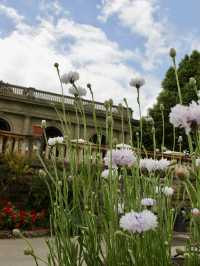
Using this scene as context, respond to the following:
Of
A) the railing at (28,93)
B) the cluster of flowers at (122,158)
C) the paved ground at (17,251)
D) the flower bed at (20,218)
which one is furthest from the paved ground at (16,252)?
the railing at (28,93)

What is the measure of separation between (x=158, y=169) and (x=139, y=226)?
0.53 meters

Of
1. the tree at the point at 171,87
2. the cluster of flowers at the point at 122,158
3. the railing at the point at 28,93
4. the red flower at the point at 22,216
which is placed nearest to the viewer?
the cluster of flowers at the point at 122,158

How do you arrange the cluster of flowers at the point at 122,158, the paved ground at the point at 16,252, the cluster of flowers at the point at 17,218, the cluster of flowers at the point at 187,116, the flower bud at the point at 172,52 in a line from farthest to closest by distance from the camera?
1. the cluster of flowers at the point at 17,218
2. the paved ground at the point at 16,252
3. the flower bud at the point at 172,52
4. the cluster of flowers at the point at 122,158
5. the cluster of flowers at the point at 187,116

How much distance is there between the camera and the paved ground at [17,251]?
122 inches

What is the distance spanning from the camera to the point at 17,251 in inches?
148

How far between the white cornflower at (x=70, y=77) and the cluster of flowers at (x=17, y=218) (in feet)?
13.1

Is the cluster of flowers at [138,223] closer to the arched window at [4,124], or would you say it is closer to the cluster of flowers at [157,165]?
the cluster of flowers at [157,165]

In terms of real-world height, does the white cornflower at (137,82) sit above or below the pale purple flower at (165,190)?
above

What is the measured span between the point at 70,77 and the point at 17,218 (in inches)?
163

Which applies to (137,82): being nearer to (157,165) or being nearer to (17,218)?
(157,165)

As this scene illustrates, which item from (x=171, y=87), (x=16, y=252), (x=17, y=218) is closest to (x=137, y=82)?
(x=16, y=252)

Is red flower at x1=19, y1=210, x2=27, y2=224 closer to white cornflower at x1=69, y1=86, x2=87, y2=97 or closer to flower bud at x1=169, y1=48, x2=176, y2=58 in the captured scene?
white cornflower at x1=69, y1=86, x2=87, y2=97

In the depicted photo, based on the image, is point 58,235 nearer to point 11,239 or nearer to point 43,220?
point 11,239

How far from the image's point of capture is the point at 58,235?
4.67ft
